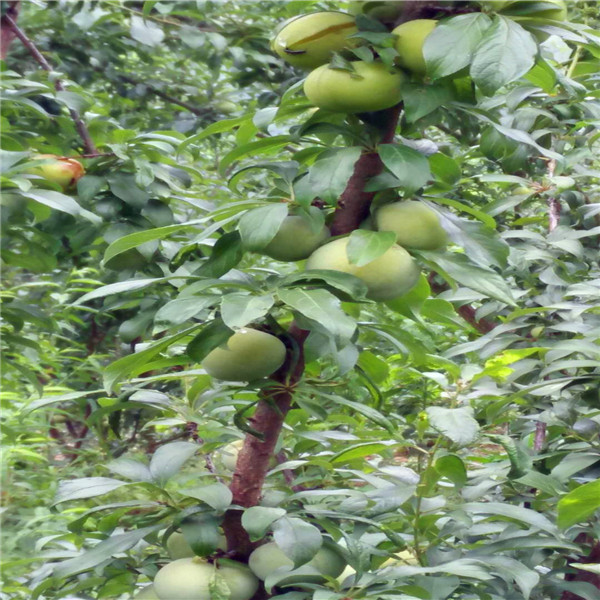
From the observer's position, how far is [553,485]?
0.83 meters

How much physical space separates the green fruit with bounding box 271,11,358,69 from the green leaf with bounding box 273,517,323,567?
39 centimetres

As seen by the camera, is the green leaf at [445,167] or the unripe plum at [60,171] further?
the unripe plum at [60,171]

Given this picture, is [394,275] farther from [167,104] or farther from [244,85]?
[167,104]

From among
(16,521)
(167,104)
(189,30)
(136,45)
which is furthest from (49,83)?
(16,521)

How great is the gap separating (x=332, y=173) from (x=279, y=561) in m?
0.33

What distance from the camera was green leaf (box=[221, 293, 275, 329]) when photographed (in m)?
0.58

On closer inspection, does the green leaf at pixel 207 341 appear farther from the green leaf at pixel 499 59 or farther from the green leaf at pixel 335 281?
the green leaf at pixel 499 59

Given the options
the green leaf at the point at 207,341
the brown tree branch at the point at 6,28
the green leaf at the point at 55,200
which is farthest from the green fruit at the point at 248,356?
the brown tree branch at the point at 6,28

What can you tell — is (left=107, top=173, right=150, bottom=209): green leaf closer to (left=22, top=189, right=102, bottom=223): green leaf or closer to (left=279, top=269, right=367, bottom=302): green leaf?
(left=22, top=189, right=102, bottom=223): green leaf

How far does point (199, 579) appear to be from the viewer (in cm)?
68

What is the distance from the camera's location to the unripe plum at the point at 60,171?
1184 mm

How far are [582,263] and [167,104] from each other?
1506 millimetres

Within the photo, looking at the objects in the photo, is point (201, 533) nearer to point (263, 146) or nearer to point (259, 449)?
point (259, 449)

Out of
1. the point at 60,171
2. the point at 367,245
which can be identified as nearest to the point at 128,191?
the point at 60,171
